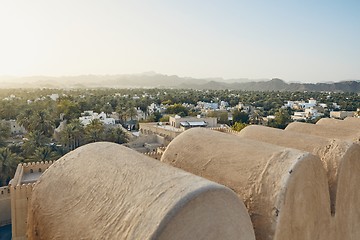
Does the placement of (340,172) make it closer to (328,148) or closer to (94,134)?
(328,148)

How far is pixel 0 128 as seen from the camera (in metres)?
26.8

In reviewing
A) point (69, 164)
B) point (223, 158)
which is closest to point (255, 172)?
point (223, 158)

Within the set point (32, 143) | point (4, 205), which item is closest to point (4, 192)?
point (4, 205)

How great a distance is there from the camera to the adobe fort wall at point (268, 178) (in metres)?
4.25

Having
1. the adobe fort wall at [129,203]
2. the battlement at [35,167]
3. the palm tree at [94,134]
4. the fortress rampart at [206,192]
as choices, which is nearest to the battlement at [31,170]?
the battlement at [35,167]

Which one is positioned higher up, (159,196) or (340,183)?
(159,196)

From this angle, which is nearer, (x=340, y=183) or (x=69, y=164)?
(x=69, y=164)

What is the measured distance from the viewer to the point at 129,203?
11.1ft

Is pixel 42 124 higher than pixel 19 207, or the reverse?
pixel 19 207

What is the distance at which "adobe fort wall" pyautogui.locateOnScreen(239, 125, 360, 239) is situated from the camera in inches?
216

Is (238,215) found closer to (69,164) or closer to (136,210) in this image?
(136,210)

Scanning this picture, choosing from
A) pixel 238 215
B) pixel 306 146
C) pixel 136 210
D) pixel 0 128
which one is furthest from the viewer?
pixel 0 128

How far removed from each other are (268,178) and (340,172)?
1.72m

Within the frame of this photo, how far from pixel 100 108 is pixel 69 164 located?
4124 centimetres
